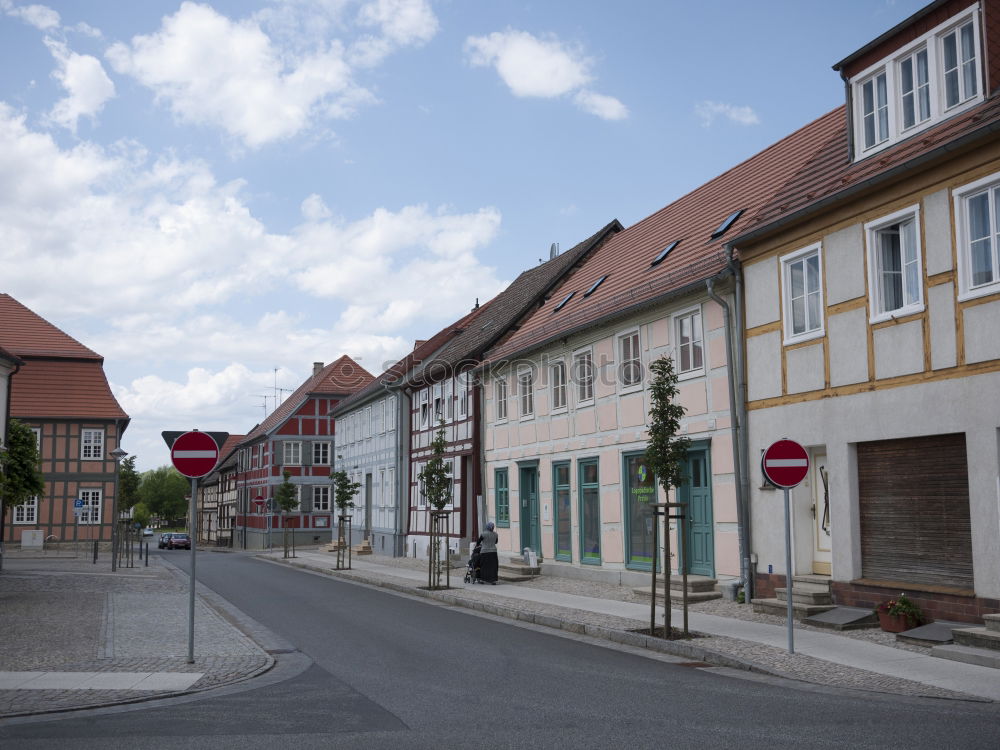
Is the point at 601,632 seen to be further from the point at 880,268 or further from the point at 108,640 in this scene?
the point at 108,640

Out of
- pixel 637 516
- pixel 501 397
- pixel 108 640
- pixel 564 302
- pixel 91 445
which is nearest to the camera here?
→ pixel 108 640

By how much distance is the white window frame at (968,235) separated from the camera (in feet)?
41.5

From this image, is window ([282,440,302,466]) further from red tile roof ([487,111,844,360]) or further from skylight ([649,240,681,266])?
skylight ([649,240,681,266])

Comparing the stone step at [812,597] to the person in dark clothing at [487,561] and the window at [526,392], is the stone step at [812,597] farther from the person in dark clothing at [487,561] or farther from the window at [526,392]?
the window at [526,392]

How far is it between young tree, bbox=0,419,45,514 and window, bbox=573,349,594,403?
41.8 ft

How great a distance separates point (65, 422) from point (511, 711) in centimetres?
5185

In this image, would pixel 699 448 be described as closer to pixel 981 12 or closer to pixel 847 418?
pixel 847 418

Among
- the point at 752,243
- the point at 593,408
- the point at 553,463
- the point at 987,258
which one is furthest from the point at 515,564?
the point at 987,258

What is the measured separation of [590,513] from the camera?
2417 cm

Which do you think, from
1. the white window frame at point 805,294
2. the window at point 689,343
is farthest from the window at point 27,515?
the white window frame at point 805,294

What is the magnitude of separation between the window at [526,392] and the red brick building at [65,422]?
3286 cm

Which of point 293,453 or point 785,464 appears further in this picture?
point 293,453

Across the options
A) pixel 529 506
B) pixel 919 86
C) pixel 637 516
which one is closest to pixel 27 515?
pixel 529 506

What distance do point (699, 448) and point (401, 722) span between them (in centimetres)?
1259
